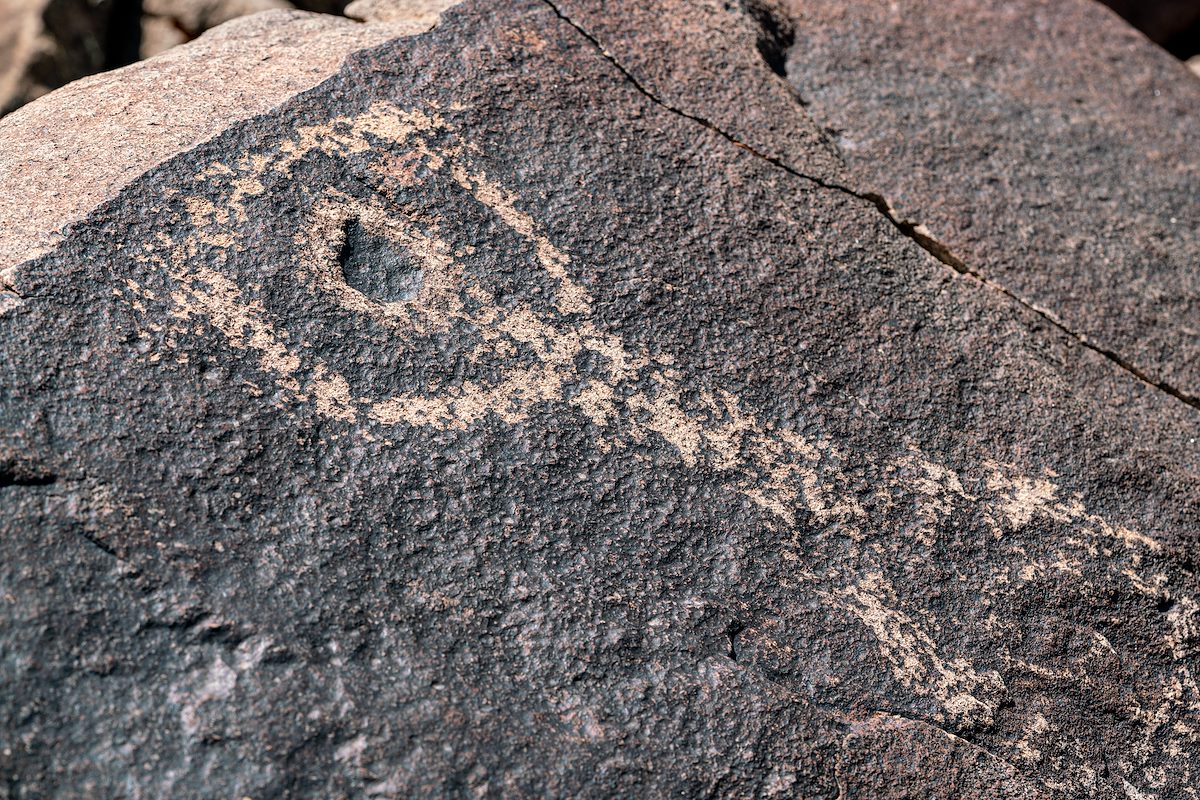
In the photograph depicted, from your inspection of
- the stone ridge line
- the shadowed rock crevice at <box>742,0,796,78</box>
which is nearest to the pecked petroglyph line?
the stone ridge line

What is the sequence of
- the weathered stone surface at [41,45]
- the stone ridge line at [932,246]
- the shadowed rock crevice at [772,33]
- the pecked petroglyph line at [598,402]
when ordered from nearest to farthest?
1. the pecked petroglyph line at [598,402]
2. the stone ridge line at [932,246]
3. the shadowed rock crevice at [772,33]
4. the weathered stone surface at [41,45]

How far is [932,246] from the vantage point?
1286 millimetres

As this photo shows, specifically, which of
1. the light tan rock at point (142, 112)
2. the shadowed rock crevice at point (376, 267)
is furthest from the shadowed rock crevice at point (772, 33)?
the shadowed rock crevice at point (376, 267)

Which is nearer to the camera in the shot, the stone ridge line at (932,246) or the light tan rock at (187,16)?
the stone ridge line at (932,246)

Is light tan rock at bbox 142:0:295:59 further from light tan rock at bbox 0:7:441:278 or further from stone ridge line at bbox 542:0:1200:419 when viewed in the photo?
stone ridge line at bbox 542:0:1200:419

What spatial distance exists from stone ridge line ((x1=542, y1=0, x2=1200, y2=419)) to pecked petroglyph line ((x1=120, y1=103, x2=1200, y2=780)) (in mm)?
235

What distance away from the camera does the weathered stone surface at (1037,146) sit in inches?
51.7

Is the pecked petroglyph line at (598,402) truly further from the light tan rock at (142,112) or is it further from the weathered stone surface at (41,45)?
the weathered stone surface at (41,45)

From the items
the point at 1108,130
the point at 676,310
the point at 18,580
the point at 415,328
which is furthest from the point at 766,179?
the point at 18,580

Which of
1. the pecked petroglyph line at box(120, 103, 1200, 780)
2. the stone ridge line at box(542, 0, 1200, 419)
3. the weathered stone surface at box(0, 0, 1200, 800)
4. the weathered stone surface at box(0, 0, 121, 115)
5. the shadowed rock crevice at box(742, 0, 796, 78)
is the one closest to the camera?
the weathered stone surface at box(0, 0, 1200, 800)

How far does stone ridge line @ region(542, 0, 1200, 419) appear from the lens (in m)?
1.26

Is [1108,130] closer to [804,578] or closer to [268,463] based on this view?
[804,578]

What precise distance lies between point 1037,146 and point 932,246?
30 cm

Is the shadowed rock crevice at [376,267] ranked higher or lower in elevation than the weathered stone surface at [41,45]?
higher
